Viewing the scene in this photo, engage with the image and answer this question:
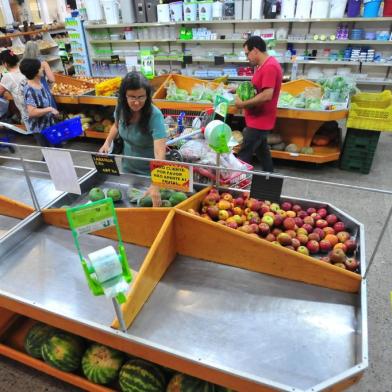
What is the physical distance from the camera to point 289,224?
6.04 feet

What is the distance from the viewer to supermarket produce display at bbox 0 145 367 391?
128cm

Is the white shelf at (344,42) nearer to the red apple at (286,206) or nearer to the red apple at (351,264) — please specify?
the red apple at (286,206)

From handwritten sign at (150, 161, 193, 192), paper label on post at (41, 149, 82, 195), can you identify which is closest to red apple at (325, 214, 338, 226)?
handwritten sign at (150, 161, 193, 192)

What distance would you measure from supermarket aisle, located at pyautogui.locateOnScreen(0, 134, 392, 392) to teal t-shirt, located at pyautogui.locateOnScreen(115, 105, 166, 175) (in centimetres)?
→ 151

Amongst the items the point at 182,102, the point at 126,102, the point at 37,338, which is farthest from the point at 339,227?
the point at 182,102

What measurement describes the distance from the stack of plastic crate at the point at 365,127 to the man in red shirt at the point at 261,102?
1151 millimetres

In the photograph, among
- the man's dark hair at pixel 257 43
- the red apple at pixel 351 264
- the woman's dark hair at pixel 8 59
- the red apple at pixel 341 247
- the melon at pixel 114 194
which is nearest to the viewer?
the red apple at pixel 351 264

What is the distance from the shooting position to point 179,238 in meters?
1.76

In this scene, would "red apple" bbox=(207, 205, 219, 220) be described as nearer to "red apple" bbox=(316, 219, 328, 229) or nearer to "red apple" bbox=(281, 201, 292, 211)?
"red apple" bbox=(281, 201, 292, 211)

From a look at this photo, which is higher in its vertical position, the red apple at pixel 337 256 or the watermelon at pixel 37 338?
the red apple at pixel 337 256

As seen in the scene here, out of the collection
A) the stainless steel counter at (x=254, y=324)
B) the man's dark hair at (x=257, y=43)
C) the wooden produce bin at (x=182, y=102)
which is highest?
the man's dark hair at (x=257, y=43)

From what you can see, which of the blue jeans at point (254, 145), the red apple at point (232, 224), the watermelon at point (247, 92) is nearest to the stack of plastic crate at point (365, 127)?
the blue jeans at point (254, 145)

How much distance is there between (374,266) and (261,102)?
6.08ft

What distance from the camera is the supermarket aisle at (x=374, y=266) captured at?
6.63ft
